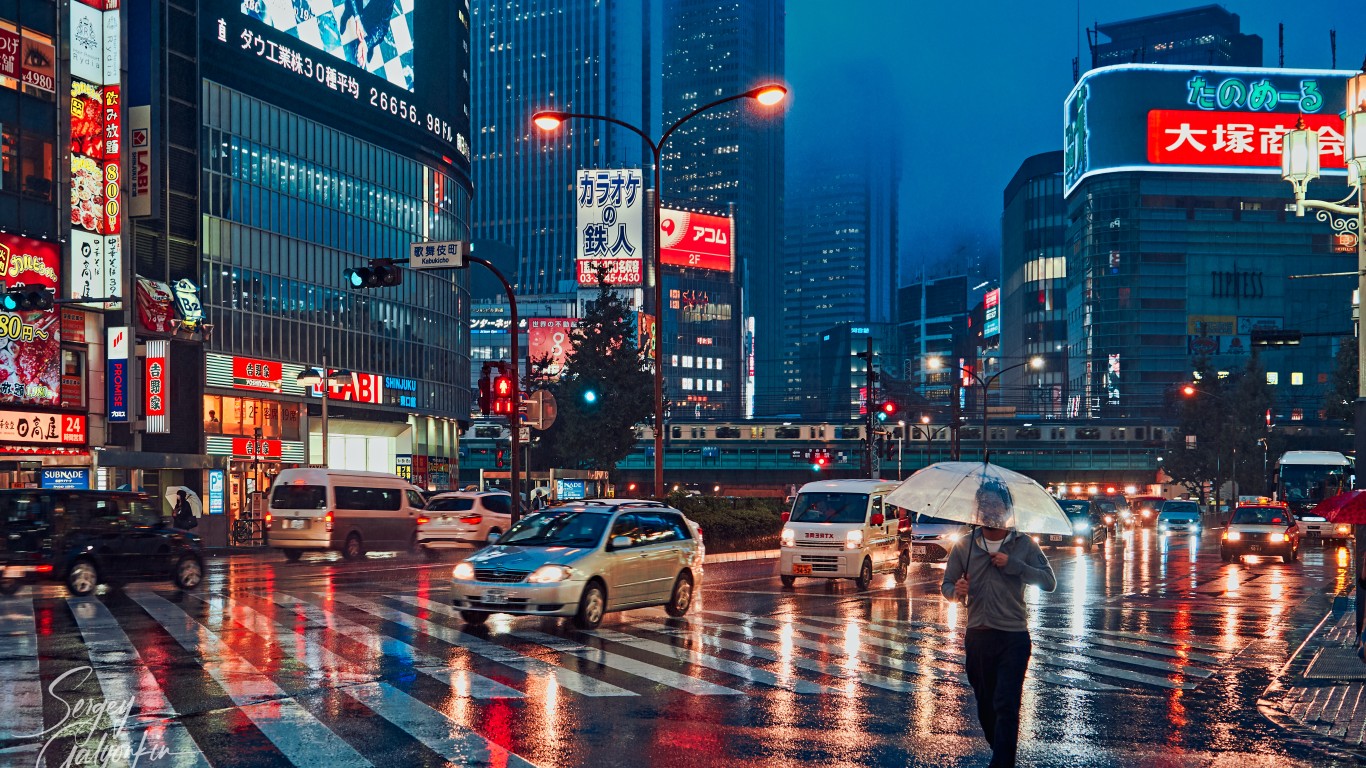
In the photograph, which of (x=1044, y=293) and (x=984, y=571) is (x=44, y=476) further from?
(x=1044, y=293)

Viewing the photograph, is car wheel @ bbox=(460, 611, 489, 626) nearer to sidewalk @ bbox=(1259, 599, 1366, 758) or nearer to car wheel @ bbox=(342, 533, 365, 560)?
sidewalk @ bbox=(1259, 599, 1366, 758)

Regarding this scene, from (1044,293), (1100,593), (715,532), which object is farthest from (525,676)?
(1044,293)

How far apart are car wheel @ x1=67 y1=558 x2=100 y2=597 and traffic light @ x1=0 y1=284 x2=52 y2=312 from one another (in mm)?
10000

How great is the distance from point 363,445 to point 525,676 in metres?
65.9

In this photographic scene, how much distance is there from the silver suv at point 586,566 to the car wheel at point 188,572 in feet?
23.3

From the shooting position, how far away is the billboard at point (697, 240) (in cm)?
12175

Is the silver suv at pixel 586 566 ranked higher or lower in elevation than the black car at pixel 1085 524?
higher

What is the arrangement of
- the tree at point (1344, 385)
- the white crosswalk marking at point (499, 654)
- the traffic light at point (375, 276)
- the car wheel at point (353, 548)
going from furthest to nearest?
the tree at point (1344, 385), the car wheel at point (353, 548), the traffic light at point (375, 276), the white crosswalk marking at point (499, 654)

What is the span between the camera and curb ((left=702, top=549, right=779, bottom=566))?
3416cm

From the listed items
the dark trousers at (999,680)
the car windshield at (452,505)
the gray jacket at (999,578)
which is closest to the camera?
the dark trousers at (999,680)

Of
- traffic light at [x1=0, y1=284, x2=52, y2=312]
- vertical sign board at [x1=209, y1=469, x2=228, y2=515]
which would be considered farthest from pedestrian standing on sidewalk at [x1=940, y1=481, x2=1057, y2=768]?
vertical sign board at [x1=209, y1=469, x2=228, y2=515]

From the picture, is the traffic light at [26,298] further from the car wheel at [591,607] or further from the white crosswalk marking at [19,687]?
the car wheel at [591,607]

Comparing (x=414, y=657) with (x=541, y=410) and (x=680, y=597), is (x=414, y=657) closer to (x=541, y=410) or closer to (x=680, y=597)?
(x=680, y=597)

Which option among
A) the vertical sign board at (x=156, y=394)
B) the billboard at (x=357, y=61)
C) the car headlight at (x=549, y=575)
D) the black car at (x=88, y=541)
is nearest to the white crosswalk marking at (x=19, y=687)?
the black car at (x=88, y=541)
